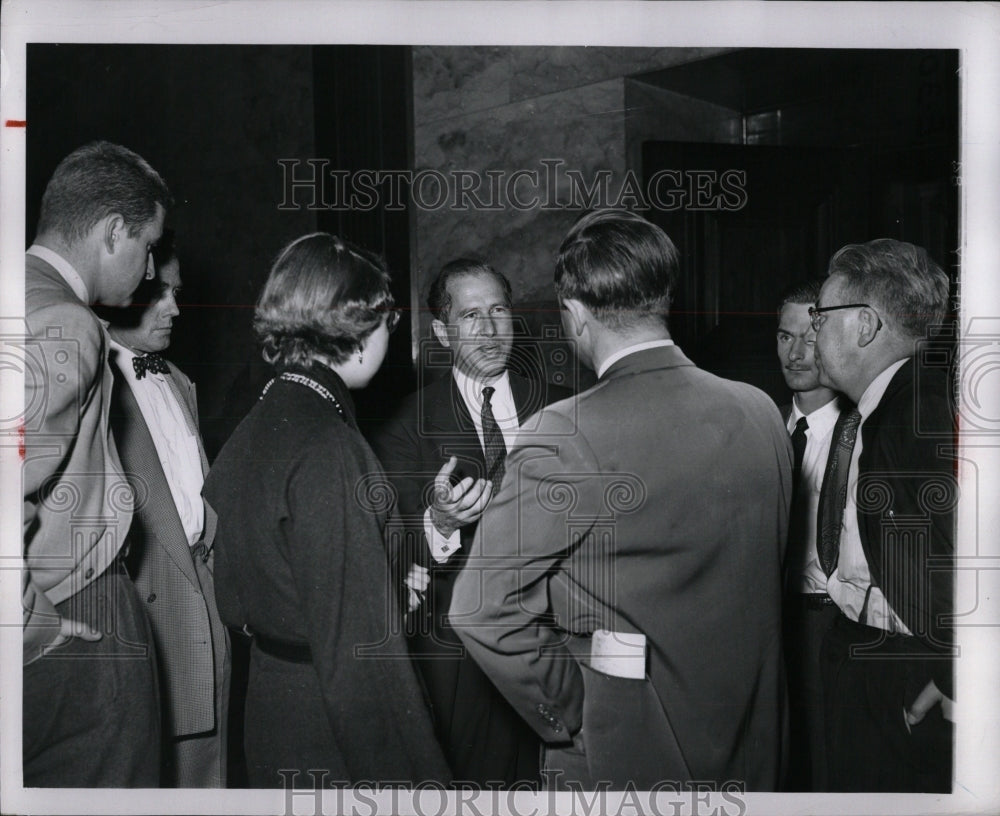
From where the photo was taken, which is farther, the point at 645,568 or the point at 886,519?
the point at 886,519

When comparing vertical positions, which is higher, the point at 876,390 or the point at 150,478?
the point at 876,390

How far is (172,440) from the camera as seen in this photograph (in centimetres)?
174

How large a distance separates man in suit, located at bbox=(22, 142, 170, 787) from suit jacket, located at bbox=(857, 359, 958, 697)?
1465mm

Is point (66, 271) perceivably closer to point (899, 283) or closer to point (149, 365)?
point (149, 365)

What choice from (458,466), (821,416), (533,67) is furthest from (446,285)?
(821,416)

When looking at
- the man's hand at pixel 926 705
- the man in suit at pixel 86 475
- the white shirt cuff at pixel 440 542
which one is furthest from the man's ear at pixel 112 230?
the man's hand at pixel 926 705

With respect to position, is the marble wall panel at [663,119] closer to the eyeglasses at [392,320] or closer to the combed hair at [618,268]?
the combed hair at [618,268]

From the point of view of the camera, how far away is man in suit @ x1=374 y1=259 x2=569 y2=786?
1.70 meters

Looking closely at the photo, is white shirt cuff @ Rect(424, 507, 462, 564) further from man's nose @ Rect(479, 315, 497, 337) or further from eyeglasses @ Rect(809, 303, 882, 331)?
eyeglasses @ Rect(809, 303, 882, 331)

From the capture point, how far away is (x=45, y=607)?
5.75 feet

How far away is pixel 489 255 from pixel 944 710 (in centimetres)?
130

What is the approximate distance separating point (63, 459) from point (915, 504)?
5.56 ft

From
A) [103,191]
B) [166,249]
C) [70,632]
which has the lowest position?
[70,632]

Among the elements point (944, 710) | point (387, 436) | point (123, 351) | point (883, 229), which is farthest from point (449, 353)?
point (944, 710)
